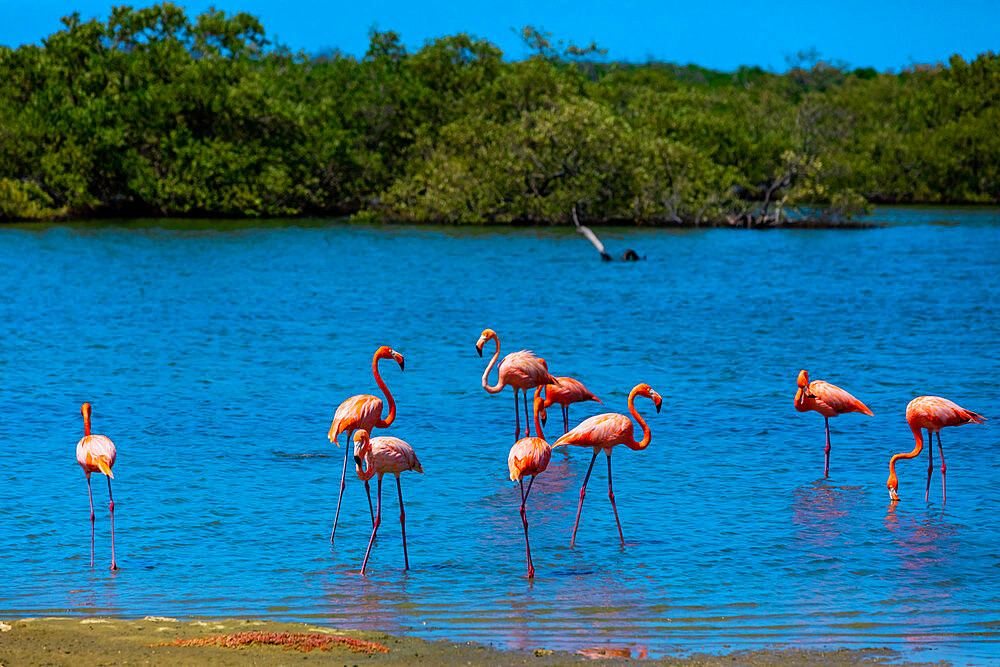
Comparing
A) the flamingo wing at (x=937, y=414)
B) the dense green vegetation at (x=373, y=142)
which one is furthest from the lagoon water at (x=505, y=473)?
the dense green vegetation at (x=373, y=142)

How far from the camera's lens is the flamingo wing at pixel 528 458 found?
8586 mm

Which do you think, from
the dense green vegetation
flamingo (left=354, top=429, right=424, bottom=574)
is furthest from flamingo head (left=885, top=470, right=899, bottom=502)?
the dense green vegetation

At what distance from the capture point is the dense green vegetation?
49188mm

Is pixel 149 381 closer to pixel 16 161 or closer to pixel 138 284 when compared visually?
pixel 138 284

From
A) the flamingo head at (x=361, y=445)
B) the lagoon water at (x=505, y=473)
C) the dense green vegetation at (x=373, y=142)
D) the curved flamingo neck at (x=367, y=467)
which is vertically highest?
the dense green vegetation at (x=373, y=142)

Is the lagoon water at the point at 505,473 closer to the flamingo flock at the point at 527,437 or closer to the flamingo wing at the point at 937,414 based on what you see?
the flamingo flock at the point at 527,437

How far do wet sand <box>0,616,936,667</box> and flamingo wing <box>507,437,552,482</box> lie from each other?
2061 millimetres

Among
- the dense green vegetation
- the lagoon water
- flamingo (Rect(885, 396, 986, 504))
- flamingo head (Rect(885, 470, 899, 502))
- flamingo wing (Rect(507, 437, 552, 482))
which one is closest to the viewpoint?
the lagoon water

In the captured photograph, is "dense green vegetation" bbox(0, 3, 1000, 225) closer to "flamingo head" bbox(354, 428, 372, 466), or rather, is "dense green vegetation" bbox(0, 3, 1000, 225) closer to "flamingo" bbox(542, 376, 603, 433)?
"flamingo" bbox(542, 376, 603, 433)

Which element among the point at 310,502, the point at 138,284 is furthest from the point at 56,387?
the point at 138,284

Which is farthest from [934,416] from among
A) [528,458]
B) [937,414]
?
[528,458]

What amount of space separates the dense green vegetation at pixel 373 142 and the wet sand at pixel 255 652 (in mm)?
41583

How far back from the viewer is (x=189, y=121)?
57.5 metres

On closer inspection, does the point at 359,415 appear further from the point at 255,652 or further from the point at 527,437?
the point at 255,652
